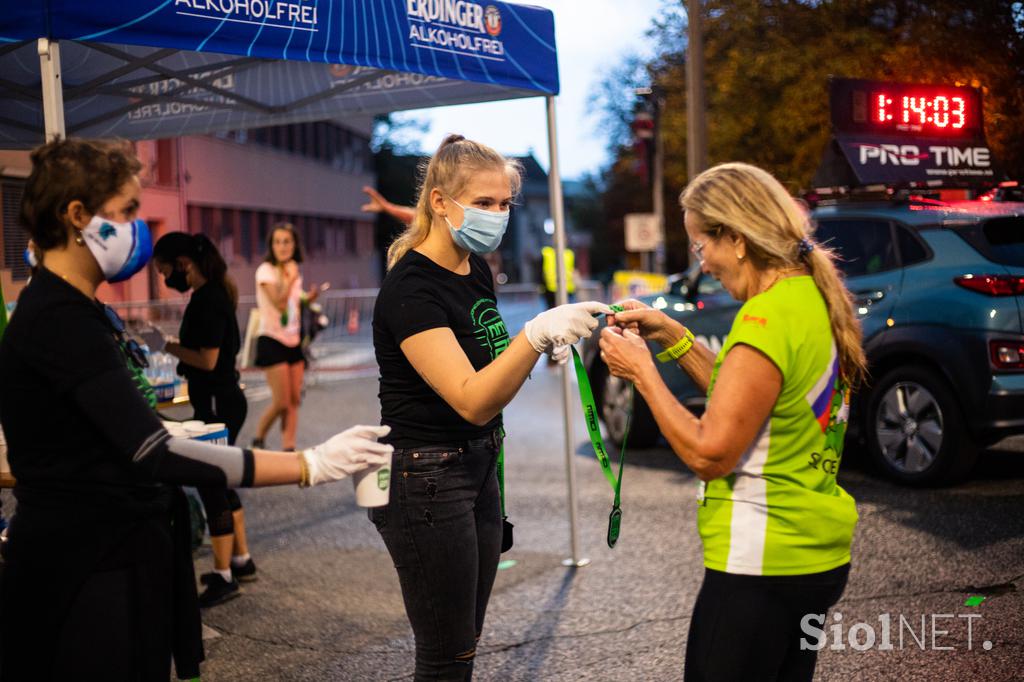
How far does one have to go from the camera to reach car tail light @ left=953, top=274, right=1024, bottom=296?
7.05 metres

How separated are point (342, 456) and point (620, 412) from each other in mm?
7498

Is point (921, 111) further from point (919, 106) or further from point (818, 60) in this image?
point (818, 60)

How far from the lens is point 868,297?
795 centimetres

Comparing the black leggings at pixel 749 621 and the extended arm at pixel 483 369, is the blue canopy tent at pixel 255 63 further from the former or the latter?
the black leggings at pixel 749 621

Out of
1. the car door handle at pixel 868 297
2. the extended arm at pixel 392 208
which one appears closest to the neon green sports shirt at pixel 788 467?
the extended arm at pixel 392 208

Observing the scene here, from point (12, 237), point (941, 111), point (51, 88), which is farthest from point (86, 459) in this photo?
point (941, 111)

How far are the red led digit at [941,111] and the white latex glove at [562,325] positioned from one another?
6.60 metres

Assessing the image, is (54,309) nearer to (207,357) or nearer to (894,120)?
(207,357)

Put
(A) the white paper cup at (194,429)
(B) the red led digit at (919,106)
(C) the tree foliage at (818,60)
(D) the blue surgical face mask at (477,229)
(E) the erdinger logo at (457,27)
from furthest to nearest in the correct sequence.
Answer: (C) the tree foliage at (818,60)
(B) the red led digit at (919,106)
(E) the erdinger logo at (457,27)
(A) the white paper cup at (194,429)
(D) the blue surgical face mask at (477,229)

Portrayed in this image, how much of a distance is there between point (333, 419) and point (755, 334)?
11017mm


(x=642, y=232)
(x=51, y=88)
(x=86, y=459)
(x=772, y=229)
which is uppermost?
(x=642, y=232)

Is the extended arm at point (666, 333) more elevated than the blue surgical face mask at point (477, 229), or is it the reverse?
the blue surgical face mask at point (477, 229)

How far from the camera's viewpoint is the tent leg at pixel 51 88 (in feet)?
13.3
